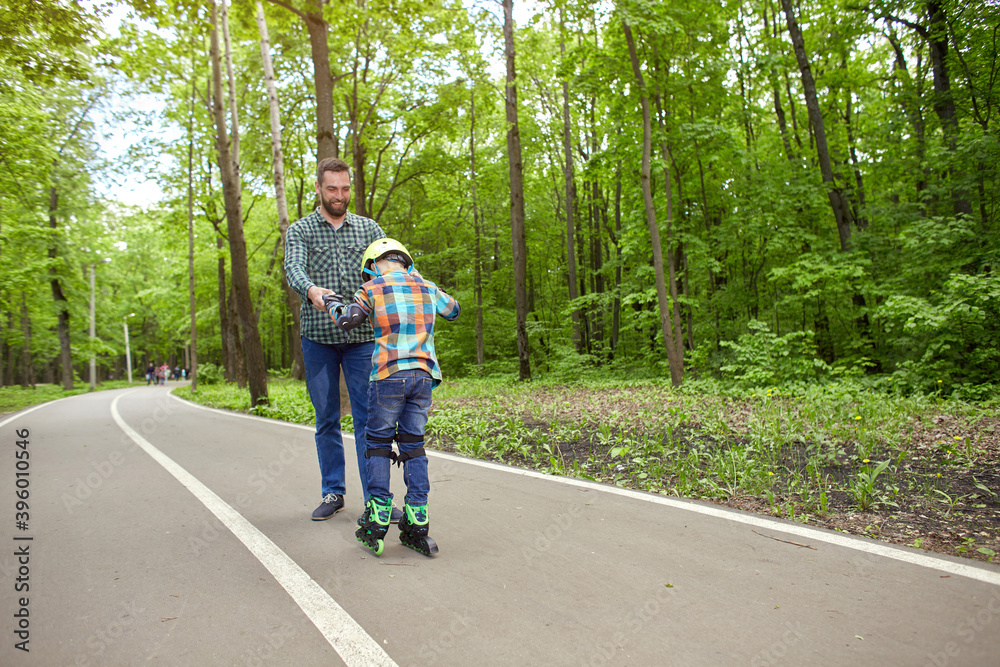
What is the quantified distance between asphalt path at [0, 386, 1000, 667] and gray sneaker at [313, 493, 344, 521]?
10cm

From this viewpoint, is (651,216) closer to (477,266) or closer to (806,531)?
(806,531)

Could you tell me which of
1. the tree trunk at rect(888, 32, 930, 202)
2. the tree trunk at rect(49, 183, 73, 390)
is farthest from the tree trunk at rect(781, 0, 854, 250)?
the tree trunk at rect(49, 183, 73, 390)

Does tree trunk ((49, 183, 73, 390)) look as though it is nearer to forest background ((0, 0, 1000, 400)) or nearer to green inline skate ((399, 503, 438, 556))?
forest background ((0, 0, 1000, 400))

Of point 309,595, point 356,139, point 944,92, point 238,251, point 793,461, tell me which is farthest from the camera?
point 356,139

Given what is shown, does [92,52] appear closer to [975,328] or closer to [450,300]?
[450,300]

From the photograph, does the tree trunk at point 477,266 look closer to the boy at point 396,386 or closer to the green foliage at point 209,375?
the green foliage at point 209,375

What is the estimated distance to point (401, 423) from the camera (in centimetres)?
333

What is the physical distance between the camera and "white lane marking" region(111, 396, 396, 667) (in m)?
2.16

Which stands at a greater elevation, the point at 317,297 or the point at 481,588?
the point at 317,297

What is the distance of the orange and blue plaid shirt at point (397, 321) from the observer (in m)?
3.22

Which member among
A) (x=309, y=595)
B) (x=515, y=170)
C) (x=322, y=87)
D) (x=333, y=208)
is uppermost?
(x=322, y=87)

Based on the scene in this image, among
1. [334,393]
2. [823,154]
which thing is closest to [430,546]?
[334,393]

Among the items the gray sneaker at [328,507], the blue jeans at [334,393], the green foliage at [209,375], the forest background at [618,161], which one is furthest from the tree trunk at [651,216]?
the green foliage at [209,375]

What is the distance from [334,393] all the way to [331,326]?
21.6 inches
